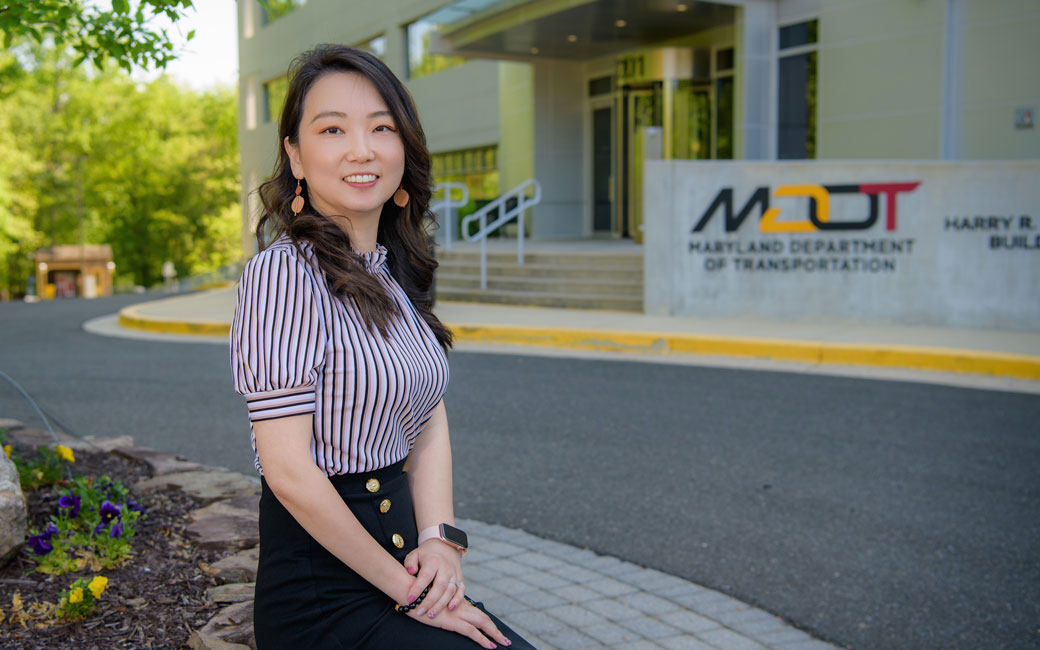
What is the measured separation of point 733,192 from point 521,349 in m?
3.50

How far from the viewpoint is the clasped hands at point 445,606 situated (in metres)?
1.91

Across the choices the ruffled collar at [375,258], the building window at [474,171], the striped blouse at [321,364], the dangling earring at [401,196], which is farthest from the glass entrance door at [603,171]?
the striped blouse at [321,364]

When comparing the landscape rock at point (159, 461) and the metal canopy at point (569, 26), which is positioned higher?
the metal canopy at point (569, 26)

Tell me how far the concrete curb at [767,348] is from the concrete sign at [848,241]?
2014 millimetres

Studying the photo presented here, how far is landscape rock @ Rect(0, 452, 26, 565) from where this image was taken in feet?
10.2

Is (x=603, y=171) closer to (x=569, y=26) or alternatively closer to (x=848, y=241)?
(x=569, y=26)

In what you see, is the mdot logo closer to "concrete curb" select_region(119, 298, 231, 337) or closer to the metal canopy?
the metal canopy

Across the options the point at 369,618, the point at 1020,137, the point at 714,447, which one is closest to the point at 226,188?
the point at 1020,137

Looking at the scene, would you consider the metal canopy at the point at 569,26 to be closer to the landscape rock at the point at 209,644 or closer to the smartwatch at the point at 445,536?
the landscape rock at the point at 209,644

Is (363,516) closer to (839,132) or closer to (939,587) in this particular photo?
(939,587)

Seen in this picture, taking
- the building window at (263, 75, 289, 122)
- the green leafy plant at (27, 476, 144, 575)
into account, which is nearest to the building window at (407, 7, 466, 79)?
the building window at (263, 75, 289, 122)

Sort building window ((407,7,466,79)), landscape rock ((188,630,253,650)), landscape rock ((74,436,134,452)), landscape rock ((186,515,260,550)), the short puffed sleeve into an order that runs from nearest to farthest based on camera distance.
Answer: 1. the short puffed sleeve
2. landscape rock ((188,630,253,650))
3. landscape rock ((186,515,260,550))
4. landscape rock ((74,436,134,452))
5. building window ((407,7,466,79))

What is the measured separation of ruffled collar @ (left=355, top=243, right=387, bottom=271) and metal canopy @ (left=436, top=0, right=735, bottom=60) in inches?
605

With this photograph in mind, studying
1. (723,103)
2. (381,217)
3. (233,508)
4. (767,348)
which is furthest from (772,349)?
(723,103)
